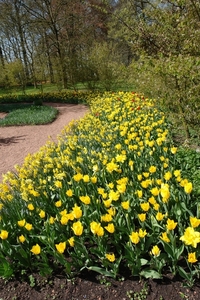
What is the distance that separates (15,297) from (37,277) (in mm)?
231

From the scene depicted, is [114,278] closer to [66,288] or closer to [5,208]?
[66,288]

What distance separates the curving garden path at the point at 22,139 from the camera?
6.71 metres

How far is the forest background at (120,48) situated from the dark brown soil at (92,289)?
8.47ft

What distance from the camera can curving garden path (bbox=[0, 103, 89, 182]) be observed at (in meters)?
6.71

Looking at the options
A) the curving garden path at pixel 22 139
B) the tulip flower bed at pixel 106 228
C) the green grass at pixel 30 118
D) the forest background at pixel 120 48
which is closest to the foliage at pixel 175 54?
the forest background at pixel 120 48

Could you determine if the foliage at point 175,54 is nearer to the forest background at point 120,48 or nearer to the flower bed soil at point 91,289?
the forest background at point 120,48

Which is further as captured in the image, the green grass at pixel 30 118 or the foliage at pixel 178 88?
the green grass at pixel 30 118

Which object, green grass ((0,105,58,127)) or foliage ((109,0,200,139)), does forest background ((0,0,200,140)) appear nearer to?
foliage ((109,0,200,139))

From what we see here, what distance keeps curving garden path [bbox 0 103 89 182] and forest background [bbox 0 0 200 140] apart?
3580mm

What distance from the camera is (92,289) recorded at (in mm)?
1953

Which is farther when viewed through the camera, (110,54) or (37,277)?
(110,54)

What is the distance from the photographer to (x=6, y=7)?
2233 cm

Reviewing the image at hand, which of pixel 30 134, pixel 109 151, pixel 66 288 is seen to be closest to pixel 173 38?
pixel 109 151

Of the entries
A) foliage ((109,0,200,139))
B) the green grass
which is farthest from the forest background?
the green grass
